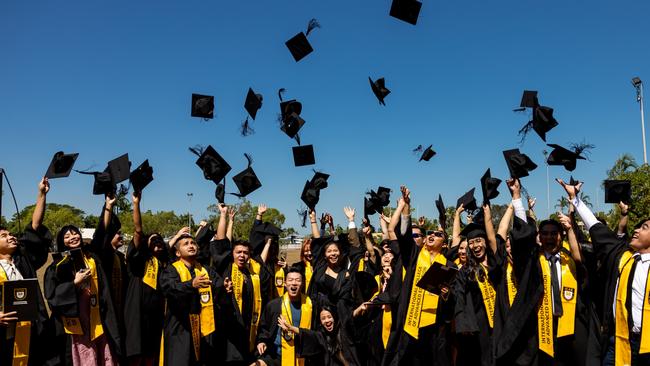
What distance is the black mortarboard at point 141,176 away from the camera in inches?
266

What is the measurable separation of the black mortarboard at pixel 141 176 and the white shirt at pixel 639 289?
5199 millimetres

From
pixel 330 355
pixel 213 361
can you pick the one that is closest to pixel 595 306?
pixel 330 355

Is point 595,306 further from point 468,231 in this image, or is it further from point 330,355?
point 330,355

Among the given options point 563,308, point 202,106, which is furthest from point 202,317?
point 202,106

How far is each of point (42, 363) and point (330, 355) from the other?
10.1ft

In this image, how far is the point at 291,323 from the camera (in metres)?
6.09

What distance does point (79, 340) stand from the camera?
5.89 meters

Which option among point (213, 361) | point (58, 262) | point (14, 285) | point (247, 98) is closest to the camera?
point (14, 285)

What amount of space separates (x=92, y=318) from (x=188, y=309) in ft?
3.21

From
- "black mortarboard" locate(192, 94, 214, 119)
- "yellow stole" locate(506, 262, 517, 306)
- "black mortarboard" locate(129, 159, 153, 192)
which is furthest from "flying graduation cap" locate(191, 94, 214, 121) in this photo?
"yellow stole" locate(506, 262, 517, 306)

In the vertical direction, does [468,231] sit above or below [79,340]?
above

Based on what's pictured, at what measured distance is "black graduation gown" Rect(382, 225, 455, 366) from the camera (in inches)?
237

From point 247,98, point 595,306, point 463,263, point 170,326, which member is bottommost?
point 170,326

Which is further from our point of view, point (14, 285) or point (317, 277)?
point (317, 277)
